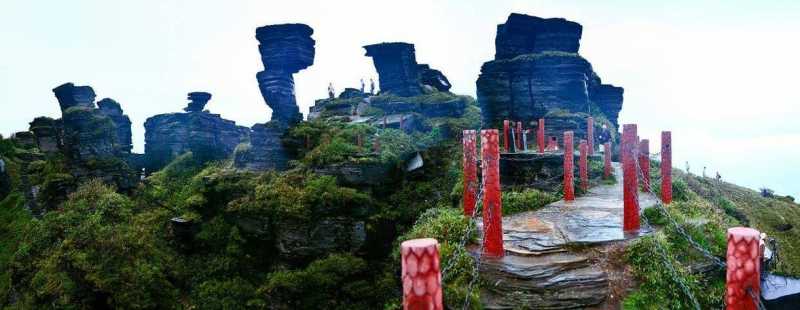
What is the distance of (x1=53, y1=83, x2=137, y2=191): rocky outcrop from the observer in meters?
26.4

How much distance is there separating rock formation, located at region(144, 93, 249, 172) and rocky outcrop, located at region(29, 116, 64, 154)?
20.6 feet

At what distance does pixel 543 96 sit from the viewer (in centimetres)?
2603

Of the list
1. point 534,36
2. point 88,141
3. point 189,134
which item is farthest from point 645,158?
point 88,141

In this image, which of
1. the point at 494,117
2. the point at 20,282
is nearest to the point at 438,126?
the point at 494,117

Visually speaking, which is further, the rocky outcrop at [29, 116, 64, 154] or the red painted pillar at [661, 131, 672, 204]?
the rocky outcrop at [29, 116, 64, 154]

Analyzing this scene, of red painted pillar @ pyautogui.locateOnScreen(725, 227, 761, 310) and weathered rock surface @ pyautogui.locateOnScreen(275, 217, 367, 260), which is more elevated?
red painted pillar @ pyautogui.locateOnScreen(725, 227, 761, 310)

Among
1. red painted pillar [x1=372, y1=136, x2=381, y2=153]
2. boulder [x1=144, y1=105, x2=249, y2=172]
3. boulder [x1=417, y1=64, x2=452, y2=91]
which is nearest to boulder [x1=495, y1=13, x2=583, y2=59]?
boulder [x1=417, y1=64, x2=452, y2=91]

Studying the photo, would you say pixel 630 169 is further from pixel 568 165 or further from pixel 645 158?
pixel 645 158

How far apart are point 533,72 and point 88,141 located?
27191 mm

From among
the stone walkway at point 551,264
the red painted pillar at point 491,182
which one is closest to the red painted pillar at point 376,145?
the stone walkway at point 551,264

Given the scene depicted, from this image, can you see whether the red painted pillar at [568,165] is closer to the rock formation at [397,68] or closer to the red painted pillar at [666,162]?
the red painted pillar at [666,162]

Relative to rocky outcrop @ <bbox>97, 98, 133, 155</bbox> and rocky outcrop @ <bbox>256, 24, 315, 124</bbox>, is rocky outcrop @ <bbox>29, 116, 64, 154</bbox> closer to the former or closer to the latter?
rocky outcrop @ <bbox>97, 98, 133, 155</bbox>

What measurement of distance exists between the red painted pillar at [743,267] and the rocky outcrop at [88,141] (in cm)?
2955

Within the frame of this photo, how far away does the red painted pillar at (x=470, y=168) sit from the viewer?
10.2m
